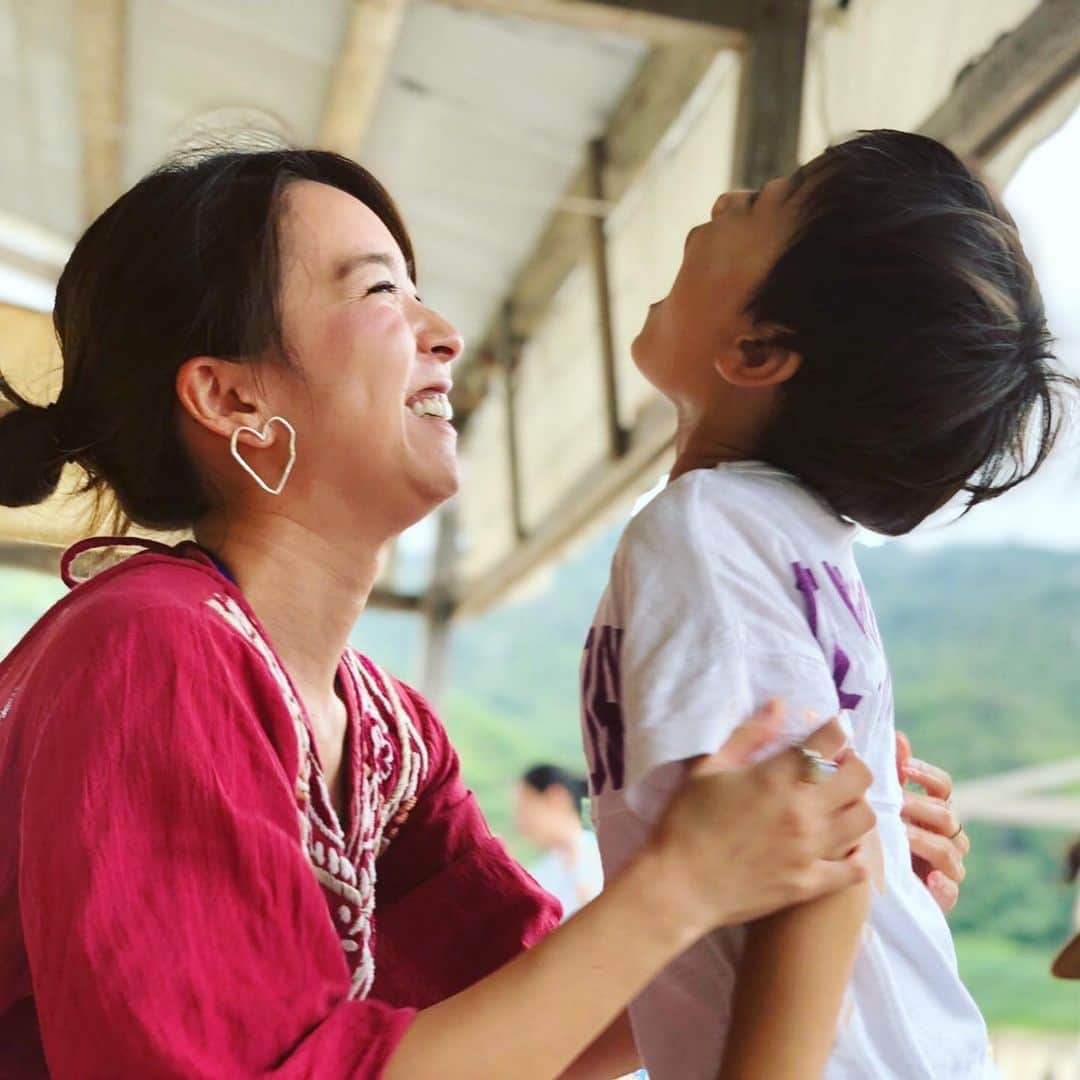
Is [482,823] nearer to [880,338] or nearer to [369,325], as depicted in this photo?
[369,325]

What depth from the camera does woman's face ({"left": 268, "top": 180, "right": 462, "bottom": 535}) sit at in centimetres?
121

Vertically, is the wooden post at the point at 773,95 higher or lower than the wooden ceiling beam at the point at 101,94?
higher

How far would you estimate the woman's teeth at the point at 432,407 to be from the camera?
1.25 m

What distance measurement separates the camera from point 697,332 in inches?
47.9

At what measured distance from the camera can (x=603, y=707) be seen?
1042 mm

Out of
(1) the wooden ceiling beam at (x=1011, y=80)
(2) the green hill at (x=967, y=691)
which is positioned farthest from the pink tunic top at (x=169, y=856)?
(2) the green hill at (x=967, y=691)

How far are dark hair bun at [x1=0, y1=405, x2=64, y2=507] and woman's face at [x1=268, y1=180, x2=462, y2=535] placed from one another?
0.72 feet

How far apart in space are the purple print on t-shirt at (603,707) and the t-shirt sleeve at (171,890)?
227mm

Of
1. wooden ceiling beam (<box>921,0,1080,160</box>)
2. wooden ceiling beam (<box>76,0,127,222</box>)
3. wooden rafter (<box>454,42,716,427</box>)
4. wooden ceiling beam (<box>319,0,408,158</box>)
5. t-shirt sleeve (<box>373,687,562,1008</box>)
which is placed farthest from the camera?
wooden ceiling beam (<box>76,0,127,222</box>)

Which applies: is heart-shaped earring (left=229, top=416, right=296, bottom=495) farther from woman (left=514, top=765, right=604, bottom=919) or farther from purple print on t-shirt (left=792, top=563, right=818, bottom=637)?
woman (left=514, top=765, right=604, bottom=919)

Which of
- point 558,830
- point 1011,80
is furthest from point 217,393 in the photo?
point 558,830

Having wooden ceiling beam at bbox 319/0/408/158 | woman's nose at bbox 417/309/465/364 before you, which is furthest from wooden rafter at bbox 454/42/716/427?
woman's nose at bbox 417/309/465/364

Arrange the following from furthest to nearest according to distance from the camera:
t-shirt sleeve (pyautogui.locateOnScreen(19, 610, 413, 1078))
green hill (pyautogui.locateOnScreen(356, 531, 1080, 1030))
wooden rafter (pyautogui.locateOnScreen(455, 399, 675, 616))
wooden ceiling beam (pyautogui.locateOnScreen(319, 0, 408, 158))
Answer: green hill (pyautogui.locateOnScreen(356, 531, 1080, 1030)) → wooden rafter (pyautogui.locateOnScreen(455, 399, 675, 616)) → wooden ceiling beam (pyautogui.locateOnScreen(319, 0, 408, 158)) → t-shirt sleeve (pyautogui.locateOnScreen(19, 610, 413, 1078))

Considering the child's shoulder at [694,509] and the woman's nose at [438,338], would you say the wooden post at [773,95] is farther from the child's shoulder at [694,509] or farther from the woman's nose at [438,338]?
the child's shoulder at [694,509]
